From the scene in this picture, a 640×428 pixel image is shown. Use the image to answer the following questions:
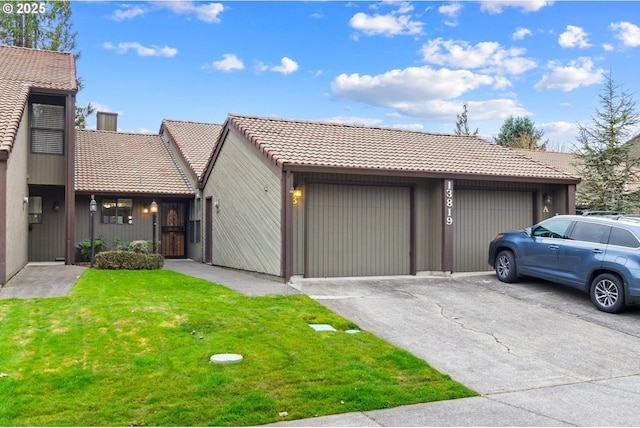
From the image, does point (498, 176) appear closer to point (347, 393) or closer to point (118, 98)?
point (347, 393)

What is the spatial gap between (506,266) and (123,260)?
9.64 m

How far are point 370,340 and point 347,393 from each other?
77.9 inches

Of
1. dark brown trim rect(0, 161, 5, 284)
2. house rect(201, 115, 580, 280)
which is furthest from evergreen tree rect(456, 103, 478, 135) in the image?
dark brown trim rect(0, 161, 5, 284)

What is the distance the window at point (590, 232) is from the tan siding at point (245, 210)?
20.0ft

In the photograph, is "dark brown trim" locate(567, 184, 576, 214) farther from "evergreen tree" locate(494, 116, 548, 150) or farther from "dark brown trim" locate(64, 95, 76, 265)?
"evergreen tree" locate(494, 116, 548, 150)

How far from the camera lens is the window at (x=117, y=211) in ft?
60.1

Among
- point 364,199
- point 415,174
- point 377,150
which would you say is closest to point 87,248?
point 364,199

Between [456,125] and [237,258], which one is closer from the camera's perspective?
[237,258]

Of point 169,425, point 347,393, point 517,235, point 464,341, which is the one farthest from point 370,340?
point 517,235

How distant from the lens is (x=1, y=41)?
2722 cm

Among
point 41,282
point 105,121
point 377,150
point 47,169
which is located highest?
point 105,121

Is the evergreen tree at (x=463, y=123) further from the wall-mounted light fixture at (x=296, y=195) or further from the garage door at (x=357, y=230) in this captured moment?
the wall-mounted light fixture at (x=296, y=195)

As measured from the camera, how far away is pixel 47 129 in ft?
50.2

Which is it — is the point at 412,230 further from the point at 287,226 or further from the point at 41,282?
the point at 41,282
